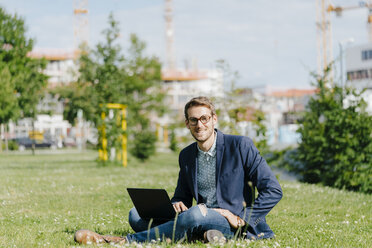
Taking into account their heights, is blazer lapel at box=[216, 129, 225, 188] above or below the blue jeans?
above

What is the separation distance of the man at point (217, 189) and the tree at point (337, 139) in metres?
7.64

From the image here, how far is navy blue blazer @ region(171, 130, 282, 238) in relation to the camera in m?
5.13

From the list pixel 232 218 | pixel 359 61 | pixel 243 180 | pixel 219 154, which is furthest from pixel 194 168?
pixel 359 61

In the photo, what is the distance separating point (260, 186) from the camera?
16.9 feet

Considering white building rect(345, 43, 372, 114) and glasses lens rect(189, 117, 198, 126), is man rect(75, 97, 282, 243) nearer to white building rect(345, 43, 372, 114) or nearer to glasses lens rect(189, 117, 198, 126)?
glasses lens rect(189, 117, 198, 126)

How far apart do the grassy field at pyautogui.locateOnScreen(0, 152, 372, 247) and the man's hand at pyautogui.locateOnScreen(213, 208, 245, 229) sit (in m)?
0.20

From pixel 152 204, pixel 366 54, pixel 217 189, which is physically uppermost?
pixel 366 54

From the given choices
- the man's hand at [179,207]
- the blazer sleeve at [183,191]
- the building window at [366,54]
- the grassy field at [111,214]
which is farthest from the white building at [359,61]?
the man's hand at [179,207]

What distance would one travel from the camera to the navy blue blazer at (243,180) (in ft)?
16.8

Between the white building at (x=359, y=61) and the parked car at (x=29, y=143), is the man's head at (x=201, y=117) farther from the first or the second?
the white building at (x=359, y=61)

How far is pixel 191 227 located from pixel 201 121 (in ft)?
3.16

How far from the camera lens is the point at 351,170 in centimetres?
1271

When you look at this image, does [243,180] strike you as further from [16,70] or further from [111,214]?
[16,70]

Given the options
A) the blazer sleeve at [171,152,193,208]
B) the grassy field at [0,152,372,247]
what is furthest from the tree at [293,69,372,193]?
the blazer sleeve at [171,152,193,208]
